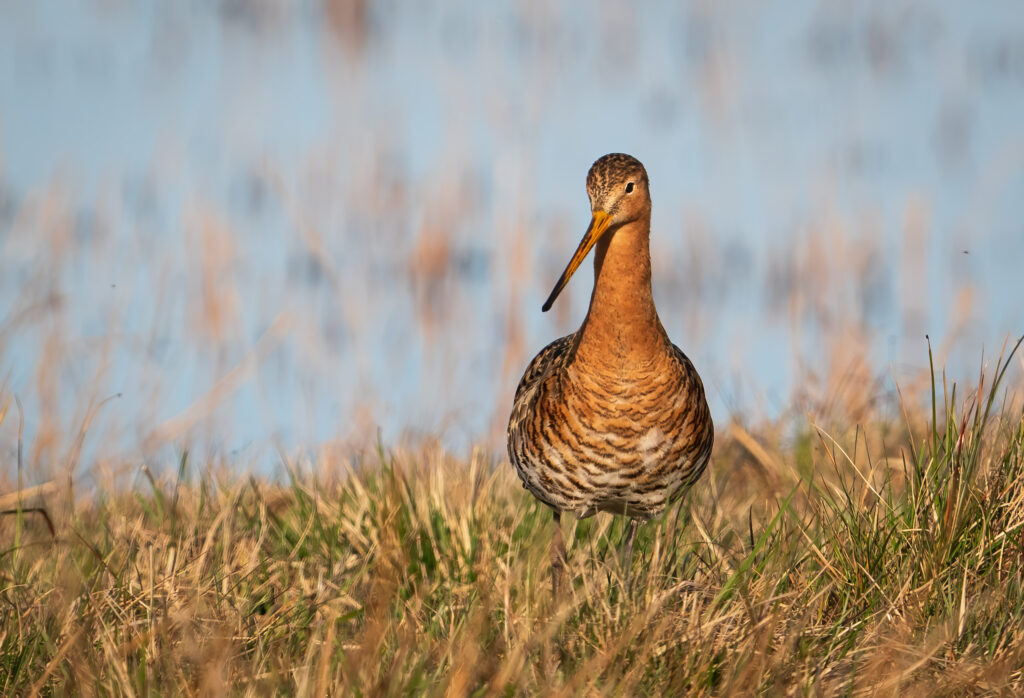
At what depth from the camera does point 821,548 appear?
156 inches

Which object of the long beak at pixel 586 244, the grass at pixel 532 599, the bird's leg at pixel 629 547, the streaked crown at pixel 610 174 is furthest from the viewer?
the streaked crown at pixel 610 174

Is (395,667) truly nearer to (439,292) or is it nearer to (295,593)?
(295,593)

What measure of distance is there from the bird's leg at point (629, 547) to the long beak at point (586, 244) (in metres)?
0.90

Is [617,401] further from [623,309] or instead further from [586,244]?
[586,244]

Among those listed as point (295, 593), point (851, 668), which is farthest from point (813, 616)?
point (295, 593)

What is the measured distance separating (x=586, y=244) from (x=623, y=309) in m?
0.29

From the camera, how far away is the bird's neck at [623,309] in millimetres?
4320

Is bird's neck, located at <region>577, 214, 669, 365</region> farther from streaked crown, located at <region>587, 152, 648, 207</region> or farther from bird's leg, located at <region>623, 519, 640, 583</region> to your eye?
bird's leg, located at <region>623, 519, 640, 583</region>

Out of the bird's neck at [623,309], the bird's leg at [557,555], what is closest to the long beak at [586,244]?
the bird's neck at [623,309]

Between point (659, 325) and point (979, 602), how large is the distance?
1.50 meters

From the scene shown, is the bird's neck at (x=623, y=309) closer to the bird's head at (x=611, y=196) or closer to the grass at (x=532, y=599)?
the bird's head at (x=611, y=196)

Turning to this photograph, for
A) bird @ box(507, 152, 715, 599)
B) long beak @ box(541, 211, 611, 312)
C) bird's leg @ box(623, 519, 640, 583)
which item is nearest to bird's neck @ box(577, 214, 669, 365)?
bird @ box(507, 152, 715, 599)

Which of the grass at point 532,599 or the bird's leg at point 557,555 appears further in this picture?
the bird's leg at point 557,555

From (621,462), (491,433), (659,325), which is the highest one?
(659,325)
